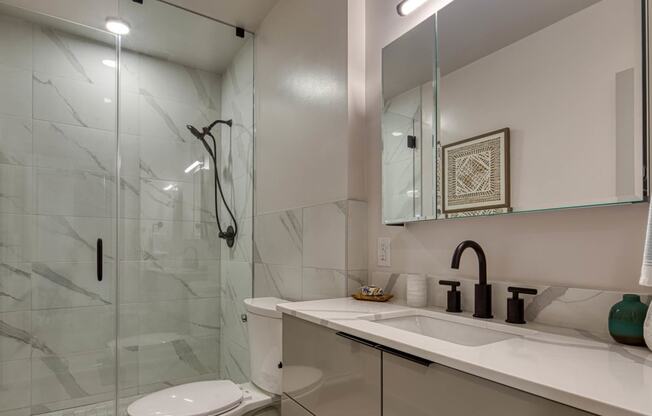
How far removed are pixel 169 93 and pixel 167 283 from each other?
1223 mm

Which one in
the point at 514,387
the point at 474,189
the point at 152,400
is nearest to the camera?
the point at 514,387

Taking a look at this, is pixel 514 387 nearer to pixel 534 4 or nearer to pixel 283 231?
pixel 534 4

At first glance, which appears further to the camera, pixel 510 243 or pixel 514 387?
pixel 510 243

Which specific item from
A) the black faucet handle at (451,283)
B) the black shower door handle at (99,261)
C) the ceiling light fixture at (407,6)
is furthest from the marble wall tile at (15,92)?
the black faucet handle at (451,283)

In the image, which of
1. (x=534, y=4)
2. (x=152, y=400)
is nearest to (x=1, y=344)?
(x=152, y=400)

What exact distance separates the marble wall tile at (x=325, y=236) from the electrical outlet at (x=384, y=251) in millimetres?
156

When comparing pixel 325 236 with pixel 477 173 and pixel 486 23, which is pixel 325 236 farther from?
pixel 486 23

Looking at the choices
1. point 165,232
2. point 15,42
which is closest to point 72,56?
point 15,42

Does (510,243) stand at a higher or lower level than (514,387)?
higher

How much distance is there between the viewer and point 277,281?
88.2 inches

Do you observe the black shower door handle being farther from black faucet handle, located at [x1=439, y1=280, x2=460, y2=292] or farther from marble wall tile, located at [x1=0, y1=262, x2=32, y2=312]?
black faucet handle, located at [x1=439, y1=280, x2=460, y2=292]

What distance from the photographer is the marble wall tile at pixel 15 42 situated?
2.19 meters

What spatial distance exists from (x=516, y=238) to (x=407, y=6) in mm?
977

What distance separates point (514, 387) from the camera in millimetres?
650
